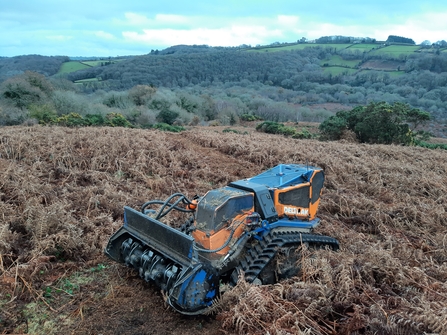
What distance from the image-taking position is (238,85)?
218 ft

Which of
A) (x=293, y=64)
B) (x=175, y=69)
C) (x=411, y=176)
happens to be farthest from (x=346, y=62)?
(x=411, y=176)

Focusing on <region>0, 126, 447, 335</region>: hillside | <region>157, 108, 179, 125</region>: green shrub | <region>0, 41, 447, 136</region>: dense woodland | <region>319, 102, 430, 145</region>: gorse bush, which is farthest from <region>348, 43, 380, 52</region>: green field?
<region>0, 126, 447, 335</region>: hillside

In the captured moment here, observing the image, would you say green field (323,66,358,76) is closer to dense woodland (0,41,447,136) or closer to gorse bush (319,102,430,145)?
dense woodland (0,41,447,136)

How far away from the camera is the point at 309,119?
41.5 metres

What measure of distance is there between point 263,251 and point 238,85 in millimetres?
64763

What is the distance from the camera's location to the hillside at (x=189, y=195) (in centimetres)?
331

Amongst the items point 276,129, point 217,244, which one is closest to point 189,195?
point 217,244

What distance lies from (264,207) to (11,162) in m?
6.61

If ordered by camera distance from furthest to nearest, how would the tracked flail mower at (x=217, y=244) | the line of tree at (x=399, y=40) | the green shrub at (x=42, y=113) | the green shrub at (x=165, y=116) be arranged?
1. the line of tree at (x=399, y=40)
2. the green shrub at (x=165, y=116)
3. the green shrub at (x=42, y=113)
4. the tracked flail mower at (x=217, y=244)

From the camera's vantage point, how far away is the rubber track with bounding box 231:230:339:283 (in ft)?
12.5

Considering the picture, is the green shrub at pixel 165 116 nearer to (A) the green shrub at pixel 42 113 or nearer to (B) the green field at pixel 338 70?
(A) the green shrub at pixel 42 113

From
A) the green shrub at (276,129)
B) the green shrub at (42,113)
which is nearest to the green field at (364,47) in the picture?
the green shrub at (276,129)

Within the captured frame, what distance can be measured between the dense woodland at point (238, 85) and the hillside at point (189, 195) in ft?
51.0

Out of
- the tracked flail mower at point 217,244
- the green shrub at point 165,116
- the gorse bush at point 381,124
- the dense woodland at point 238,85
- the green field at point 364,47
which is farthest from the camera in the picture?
the green field at point 364,47
